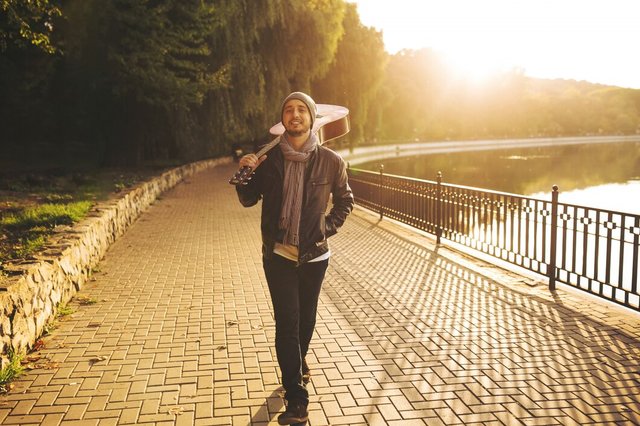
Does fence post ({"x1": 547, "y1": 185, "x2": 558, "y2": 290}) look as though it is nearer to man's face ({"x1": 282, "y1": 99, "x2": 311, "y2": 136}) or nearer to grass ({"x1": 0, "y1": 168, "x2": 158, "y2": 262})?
man's face ({"x1": 282, "y1": 99, "x2": 311, "y2": 136})

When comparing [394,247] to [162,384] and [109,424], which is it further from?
[109,424]

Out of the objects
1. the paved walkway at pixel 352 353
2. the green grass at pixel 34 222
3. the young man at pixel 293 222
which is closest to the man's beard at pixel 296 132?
the young man at pixel 293 222

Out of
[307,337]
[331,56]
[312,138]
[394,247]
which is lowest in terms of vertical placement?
[394,247]

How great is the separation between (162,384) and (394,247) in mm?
6406

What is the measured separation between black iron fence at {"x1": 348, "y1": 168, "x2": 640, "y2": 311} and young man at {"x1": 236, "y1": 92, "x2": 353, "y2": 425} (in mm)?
3791

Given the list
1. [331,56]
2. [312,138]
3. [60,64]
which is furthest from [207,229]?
[60,64]

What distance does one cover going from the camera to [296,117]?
395cm

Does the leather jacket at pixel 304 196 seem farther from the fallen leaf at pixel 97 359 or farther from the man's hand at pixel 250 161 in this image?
the fallen leaf at pixel 97 359

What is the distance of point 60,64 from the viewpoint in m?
33.7

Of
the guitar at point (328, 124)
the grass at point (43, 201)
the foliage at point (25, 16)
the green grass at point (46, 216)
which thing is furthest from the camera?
the foliage at point (25, 16)

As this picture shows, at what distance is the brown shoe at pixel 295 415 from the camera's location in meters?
3.83

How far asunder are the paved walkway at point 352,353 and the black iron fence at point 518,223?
13.4 inches

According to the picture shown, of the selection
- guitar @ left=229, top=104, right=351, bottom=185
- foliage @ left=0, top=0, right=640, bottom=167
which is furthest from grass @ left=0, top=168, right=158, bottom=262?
guitar @ left=229, top=104, right=351, bottom=185

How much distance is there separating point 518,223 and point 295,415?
5.72 metres
